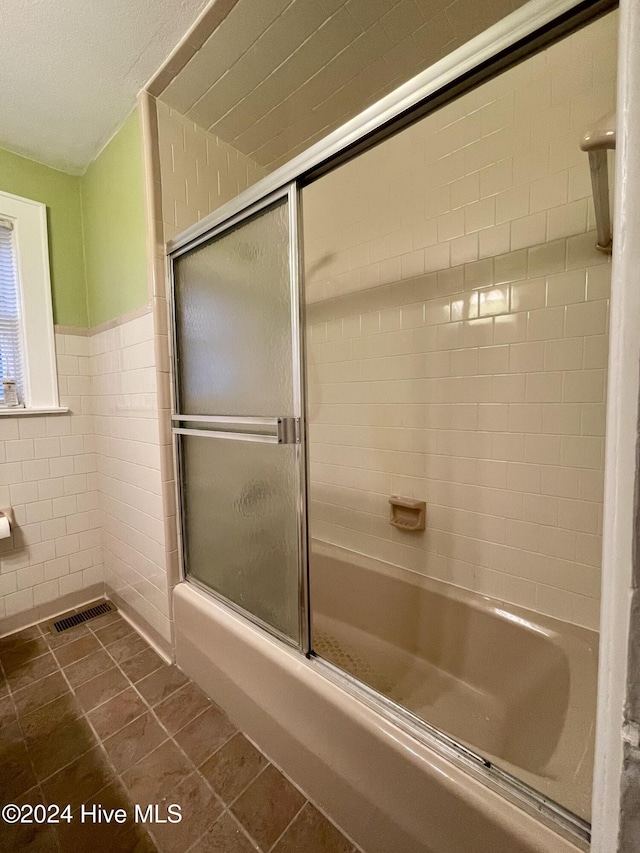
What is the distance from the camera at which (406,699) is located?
1372 millimetres

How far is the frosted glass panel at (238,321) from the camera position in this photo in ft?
3.62

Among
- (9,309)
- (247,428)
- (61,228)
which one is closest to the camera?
(247,428)

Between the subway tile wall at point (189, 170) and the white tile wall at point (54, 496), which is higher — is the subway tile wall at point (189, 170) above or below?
above

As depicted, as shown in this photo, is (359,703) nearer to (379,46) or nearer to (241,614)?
(241,614)

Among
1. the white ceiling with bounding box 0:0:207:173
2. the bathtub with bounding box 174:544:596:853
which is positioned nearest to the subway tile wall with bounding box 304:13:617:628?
the bathtub with bounding box 174:544:596:853

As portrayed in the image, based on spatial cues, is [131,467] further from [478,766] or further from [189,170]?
[478,766]

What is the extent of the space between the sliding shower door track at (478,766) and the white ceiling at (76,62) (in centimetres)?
209

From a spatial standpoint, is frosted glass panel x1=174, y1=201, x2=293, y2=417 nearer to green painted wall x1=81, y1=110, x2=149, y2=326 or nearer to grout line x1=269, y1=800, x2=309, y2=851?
green painted wall x1=81, y1=110, x2=149, y2=326

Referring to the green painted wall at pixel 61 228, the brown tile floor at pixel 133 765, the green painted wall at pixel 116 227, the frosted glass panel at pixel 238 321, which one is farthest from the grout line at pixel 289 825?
the green painted wall at pixel 61 228

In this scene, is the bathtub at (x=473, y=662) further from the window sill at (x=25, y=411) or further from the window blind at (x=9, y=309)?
the window blind at (x=9, y=309)

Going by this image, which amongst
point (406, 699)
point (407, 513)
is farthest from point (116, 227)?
point (406, 699)

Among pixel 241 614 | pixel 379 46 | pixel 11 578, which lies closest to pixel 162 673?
pixel 241 614

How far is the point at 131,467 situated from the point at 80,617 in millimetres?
917

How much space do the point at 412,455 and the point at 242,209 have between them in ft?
3.84
